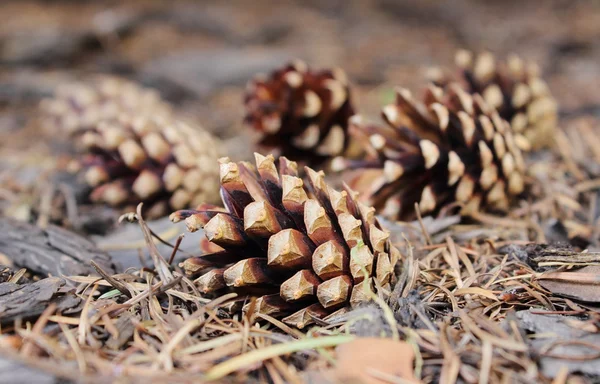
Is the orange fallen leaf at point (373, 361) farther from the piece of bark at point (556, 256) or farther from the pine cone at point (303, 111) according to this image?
the pine cone at point (303, 111)

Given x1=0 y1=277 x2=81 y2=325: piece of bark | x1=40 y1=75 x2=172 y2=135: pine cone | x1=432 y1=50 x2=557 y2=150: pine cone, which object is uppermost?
x1=432 y1=50 x2=557 y2=150: pine cone

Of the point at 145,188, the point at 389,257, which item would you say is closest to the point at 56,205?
the point at 145,188

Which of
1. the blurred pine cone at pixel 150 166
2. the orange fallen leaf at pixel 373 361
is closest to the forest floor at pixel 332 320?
the orange fallen leaf at pixel 373 361

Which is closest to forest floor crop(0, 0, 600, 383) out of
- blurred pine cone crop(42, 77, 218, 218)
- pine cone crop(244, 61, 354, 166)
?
blurred pine cone crop(42, 77, 218, 218)

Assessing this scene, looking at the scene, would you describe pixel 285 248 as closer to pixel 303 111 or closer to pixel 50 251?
pixel 50 251

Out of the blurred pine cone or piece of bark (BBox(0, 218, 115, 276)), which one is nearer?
piece of bark (BBox(0, 218, 115, 276))

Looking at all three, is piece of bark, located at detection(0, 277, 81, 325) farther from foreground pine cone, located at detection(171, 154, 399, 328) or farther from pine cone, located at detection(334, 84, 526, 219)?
pine cone, located at detection(334, 84, 526, 219)

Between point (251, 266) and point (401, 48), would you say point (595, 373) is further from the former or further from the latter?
point (401, 48)
